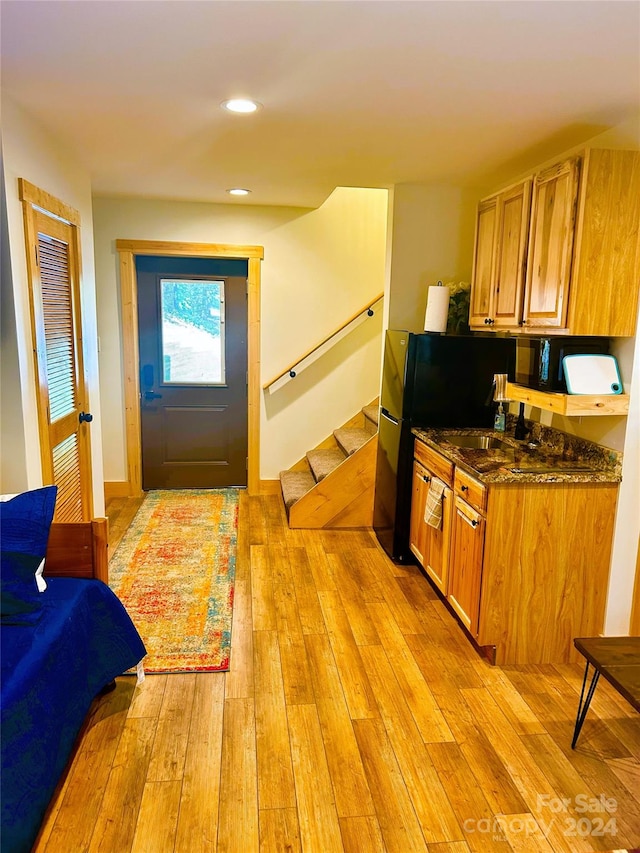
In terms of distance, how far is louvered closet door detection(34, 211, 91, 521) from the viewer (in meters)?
2.88

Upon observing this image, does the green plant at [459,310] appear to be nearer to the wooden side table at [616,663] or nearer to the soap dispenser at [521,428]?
the soap dispenser at [521,428]

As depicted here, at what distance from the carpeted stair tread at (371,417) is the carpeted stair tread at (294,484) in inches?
26.1

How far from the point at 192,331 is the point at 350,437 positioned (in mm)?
1634

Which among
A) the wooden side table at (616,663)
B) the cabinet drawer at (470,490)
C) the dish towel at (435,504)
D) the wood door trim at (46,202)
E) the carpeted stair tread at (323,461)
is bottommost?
the wooden side table at (616,663)

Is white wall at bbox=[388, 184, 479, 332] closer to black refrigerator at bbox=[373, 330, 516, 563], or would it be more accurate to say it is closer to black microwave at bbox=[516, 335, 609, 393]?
black refrigerator at bbox=[373, 330, 516, 563]

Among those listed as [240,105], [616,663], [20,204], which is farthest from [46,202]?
[616,663]

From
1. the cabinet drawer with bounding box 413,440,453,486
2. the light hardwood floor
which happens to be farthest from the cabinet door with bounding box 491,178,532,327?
the light hardwood floor

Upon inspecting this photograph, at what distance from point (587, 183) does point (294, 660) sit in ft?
8.07

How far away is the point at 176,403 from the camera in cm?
521

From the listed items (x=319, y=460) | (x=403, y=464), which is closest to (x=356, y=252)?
(x=319, y=460)

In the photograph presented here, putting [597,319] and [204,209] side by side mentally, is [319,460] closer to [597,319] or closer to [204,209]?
[204,209]

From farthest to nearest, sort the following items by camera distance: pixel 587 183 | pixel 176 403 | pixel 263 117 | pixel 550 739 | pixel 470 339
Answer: pixel 176 403, pixel 470 339, pixel 263 117, pixel 587 183, pixel 550 739

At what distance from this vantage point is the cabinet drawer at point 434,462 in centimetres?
317

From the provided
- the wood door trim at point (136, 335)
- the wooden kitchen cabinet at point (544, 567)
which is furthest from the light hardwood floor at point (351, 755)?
the wood door trim at point (136, 335)
